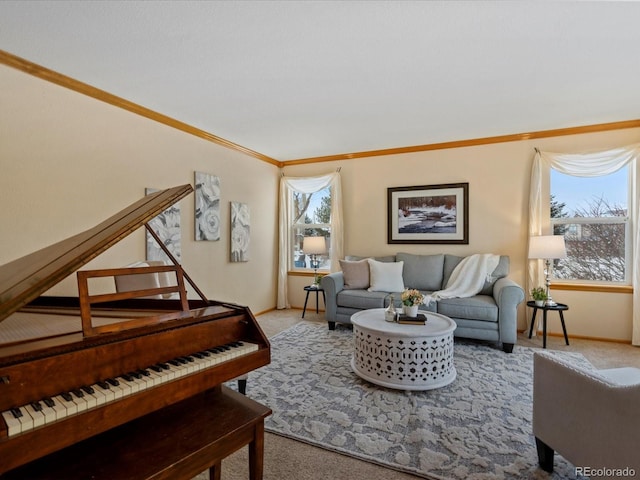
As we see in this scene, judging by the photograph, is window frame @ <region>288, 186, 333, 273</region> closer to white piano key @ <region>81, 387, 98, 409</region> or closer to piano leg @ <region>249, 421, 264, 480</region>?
piano leg @ <region>249, 421, 264, 480</region>

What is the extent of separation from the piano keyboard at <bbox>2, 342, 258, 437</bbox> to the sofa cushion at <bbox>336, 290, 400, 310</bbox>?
2.72 meters

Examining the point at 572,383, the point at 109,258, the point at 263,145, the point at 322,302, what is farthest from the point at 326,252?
the point at 572,383

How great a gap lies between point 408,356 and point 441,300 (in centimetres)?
135

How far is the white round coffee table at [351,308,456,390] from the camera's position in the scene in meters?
2.52

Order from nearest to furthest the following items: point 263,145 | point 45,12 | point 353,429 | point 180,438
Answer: point 180,438 → point 45,12 → point 353,429 → point 263,145

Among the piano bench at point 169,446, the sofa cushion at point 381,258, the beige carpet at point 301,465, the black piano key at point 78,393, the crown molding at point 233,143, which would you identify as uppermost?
the crown molding at point 233,143

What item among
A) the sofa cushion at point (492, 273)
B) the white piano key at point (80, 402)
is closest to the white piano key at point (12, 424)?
the white piano key at point (80, 402)

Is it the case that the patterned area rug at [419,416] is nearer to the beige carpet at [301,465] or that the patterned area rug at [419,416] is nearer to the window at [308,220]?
the beige carpet at [301,465]

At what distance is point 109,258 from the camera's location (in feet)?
9.90

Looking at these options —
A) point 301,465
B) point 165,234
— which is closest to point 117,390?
point 301,465

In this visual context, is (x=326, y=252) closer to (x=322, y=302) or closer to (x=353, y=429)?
(x=322, y=302)

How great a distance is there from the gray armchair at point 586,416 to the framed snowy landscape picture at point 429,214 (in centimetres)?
299

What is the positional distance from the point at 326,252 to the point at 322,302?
0.85m

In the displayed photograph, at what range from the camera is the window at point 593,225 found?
3855mm
